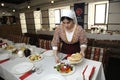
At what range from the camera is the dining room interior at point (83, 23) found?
7.56ft

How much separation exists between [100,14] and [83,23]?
1002 mm

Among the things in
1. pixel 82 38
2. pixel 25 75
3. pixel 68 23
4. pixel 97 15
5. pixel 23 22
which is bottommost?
pixel 25 75

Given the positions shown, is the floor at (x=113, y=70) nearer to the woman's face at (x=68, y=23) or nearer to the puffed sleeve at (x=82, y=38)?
the puffed sleeve at (x=82, y=38)

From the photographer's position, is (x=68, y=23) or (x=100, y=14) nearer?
(x=68, y=23)

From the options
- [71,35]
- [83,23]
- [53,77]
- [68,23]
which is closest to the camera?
[53,77]

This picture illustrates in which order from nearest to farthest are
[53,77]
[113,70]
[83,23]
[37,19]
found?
1. [53,77]
2. [113,70]
3. [83,23]
4. [37,19]

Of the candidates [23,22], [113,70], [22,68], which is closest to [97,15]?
[113,70]

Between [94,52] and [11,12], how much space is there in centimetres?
839

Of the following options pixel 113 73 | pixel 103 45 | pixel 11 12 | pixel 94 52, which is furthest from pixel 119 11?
pixel 11 12

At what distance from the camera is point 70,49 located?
1654mm

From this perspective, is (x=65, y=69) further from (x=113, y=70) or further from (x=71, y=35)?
(x=113, y=70)

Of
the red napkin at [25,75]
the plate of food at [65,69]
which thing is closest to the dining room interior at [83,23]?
the red napkin at [25,75]

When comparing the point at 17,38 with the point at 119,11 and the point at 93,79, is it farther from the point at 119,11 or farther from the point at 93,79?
the point at 119,11

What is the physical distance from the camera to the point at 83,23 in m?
5.30
